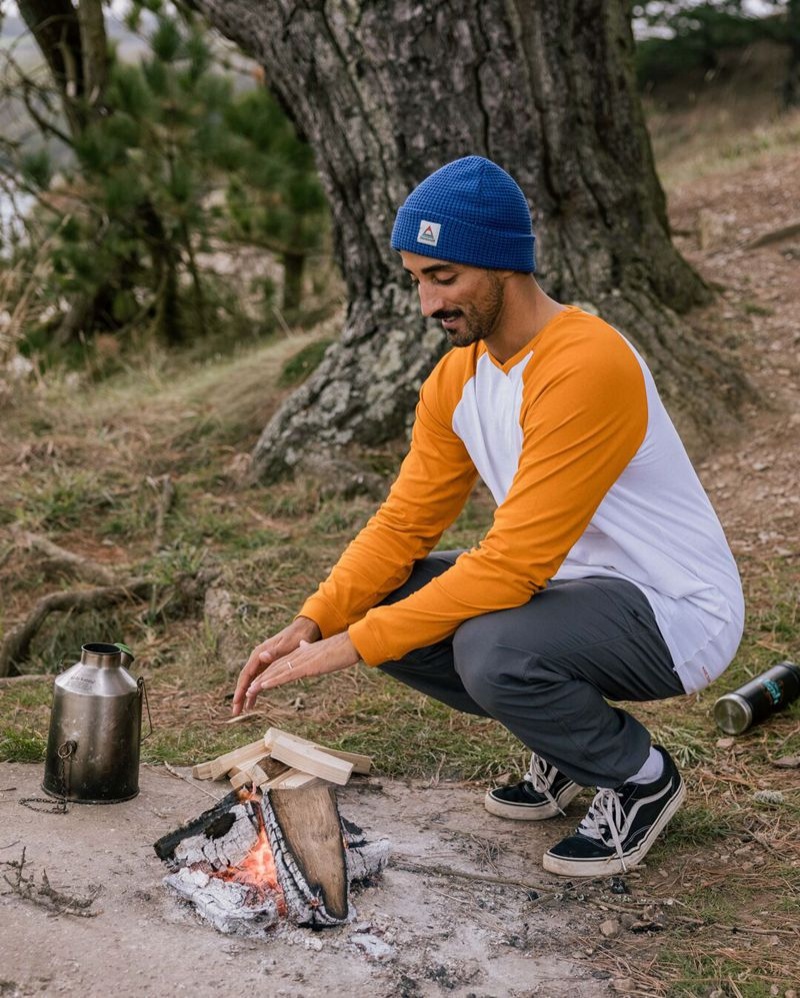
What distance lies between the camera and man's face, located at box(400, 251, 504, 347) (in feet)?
9.70

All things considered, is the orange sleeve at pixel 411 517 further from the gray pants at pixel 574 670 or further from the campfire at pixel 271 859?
the campfire at pixel 271 859

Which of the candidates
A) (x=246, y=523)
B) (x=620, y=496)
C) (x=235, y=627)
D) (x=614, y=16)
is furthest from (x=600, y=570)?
(x=614, y=16)

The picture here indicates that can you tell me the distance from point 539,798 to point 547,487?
100 cm

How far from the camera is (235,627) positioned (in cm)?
456

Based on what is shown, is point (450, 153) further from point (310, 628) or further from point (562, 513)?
point (562, 513)

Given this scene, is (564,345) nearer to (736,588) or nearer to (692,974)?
(736,588)

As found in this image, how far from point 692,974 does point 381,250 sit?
4.12 meters

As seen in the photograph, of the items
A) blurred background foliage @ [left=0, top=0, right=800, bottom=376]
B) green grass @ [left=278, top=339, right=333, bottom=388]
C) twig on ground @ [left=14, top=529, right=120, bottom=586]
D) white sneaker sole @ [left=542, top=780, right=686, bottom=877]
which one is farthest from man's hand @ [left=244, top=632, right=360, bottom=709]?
blurred background foliage @ [left=0, top=0, right=800, bottom=376]

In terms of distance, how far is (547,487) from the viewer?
2797 mm

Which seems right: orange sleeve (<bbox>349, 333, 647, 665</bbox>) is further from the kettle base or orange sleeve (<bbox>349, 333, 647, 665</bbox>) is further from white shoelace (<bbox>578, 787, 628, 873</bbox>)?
the kettle base

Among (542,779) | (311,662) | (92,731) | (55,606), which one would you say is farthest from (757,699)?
(55,606)

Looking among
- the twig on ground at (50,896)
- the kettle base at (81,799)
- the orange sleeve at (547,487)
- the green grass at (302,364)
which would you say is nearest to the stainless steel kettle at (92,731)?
the kettle base at (81,799)

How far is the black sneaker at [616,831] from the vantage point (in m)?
3.00

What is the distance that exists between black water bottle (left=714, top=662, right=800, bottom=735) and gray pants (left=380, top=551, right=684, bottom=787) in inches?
30.1
